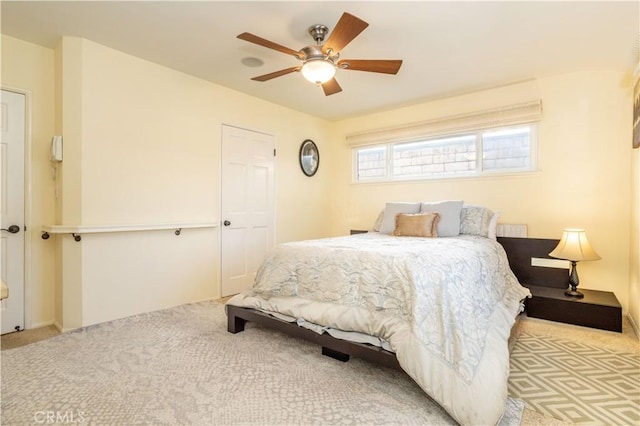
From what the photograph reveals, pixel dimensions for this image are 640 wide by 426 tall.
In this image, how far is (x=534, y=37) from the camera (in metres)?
2.66

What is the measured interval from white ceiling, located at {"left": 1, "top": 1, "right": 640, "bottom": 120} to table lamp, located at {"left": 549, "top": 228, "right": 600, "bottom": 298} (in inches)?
64.6

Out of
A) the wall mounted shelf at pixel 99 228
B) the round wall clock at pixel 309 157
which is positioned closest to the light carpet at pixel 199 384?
the wall mounted shelf at pixel 99 228

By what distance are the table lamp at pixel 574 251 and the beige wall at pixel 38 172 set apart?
4.62m

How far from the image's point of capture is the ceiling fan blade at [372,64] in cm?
243

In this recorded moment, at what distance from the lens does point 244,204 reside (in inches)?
161

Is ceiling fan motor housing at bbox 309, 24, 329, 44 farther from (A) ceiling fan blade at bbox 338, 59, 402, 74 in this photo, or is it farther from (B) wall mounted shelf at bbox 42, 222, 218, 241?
(B) wall mounted shelf at bbox 42, 222, 218, 241

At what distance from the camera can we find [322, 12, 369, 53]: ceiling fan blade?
1906 millimetres

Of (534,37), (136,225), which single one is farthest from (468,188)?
(136,225)

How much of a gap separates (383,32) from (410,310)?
2130mm

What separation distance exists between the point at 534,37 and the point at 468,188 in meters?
1.76

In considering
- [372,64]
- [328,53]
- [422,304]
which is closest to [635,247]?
[422,304]

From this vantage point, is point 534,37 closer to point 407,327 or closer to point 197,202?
point 407,327

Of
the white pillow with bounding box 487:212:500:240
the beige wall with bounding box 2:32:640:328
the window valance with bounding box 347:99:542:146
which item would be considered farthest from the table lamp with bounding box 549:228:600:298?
the window valance with bounding box 347:99:542:146

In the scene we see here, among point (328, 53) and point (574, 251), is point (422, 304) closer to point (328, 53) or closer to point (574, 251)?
point (328, 53)
